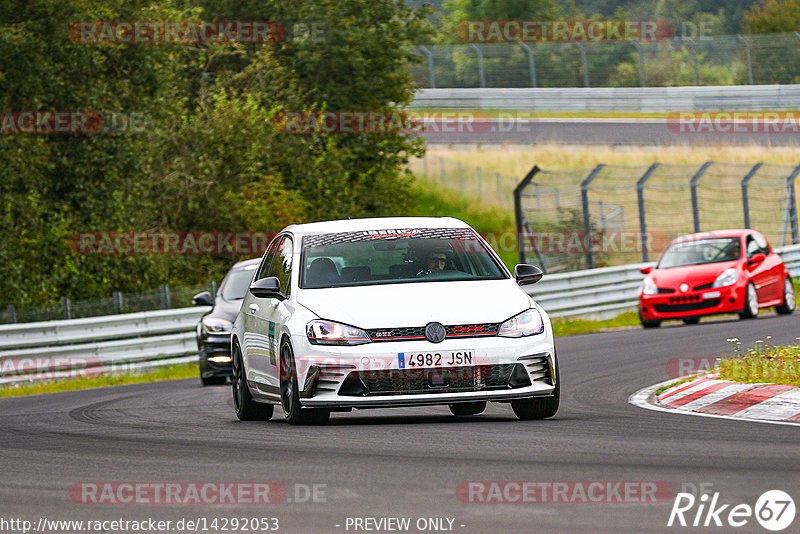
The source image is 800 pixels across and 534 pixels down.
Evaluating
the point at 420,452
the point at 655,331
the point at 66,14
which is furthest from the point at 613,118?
the point at 420,452

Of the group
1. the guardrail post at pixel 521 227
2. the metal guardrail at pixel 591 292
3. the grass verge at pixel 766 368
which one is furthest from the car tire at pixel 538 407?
the guardrail post at pixel 521 227

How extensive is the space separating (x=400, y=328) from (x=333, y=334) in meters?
0.49

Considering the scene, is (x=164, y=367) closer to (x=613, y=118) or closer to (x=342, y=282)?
(x=342, y=282)

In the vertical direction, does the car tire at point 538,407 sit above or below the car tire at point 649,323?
above

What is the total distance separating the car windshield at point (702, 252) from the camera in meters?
24.4

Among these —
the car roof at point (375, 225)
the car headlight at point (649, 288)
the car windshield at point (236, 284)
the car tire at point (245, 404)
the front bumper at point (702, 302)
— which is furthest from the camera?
the car headlight at point (649, 288)

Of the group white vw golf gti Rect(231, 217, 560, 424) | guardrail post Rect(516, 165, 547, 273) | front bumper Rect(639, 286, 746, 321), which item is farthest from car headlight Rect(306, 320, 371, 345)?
guardrail post Rect(516, 165, 547, 273)

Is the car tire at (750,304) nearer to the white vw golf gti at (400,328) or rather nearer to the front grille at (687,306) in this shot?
the front grille at (687,306)

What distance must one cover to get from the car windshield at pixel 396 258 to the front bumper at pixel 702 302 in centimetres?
1225

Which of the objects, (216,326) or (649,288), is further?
(649,288)

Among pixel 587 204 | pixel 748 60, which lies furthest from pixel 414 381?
pixel 748 60

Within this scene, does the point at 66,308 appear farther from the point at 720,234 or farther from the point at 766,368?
the point at 766,368

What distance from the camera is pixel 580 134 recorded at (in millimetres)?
50312

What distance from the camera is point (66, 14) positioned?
2938 cm
